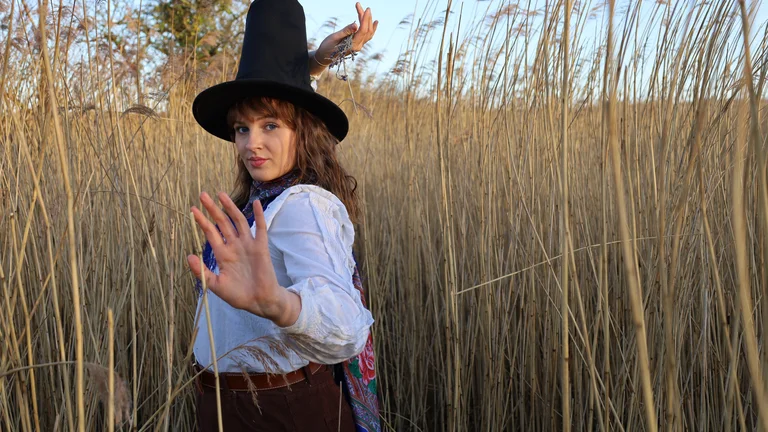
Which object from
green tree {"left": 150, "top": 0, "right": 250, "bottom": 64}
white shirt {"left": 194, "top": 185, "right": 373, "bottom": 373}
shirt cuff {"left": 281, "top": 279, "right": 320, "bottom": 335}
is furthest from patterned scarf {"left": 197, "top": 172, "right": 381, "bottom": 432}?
green tree {"left": 150, "top": 0, "right": 250, "bottom": 64}

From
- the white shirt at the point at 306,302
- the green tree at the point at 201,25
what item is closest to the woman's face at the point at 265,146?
the white shirt at the point at 306,302

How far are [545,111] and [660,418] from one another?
2.33 feet

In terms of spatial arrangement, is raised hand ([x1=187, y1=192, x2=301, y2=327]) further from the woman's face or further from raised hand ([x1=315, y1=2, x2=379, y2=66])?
raised hand ([x1=315, y1=2, x2=379, y2=66])

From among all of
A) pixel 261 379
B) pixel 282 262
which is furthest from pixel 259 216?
pixel 261 379

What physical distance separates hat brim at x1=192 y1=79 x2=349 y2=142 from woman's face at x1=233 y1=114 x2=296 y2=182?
0.17 ft

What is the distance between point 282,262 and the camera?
1022 mm

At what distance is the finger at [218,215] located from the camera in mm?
682

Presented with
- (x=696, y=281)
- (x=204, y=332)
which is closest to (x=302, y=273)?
(x=204, y=332)

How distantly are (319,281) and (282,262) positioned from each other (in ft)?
0.59

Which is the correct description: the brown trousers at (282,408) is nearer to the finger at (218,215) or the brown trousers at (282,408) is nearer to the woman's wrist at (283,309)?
the woman's wrist at (283,309)

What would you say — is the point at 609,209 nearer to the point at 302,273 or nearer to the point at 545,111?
the point at 545,111

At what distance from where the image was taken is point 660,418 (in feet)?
3.77

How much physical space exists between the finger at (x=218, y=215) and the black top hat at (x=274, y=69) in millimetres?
500

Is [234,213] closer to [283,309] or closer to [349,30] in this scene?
[283,309]
